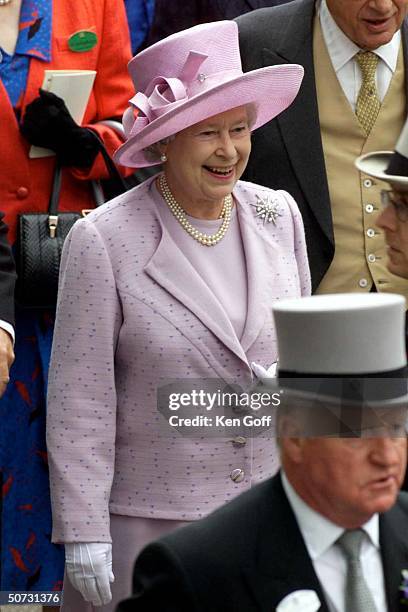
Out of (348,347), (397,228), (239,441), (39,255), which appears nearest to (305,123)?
(39,255)

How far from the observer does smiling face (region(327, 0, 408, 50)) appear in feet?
15.8

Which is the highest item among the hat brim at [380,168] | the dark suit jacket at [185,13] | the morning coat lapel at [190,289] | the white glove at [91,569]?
the dark suit jacket at [185,13]

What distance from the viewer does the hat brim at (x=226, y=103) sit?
13.5 feet

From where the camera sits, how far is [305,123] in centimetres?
491

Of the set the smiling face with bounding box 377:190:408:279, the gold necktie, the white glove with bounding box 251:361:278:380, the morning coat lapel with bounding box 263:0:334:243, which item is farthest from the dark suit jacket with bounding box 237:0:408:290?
the smiling face with bounding box 377:190:408:279

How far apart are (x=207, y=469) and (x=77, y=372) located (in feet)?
1.32

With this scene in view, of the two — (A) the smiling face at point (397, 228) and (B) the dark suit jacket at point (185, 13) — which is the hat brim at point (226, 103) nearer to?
(A) the smiling face at point (397, 228)

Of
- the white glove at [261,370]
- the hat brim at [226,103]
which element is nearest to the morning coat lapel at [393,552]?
the white glove at [261,370]

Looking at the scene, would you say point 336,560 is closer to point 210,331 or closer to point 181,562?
point 181,562

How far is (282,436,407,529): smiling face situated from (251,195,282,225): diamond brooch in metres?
1.62

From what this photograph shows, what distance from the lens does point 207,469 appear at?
4180 millimetres

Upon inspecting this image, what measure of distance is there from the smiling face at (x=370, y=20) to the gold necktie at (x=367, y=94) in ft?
0.11

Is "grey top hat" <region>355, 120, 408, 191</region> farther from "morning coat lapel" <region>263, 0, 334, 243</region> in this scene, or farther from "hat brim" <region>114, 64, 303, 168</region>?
"morning coat lapel" <region>263, 0, 334, 243</region>

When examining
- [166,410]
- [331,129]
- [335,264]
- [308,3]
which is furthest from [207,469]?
[308,3]
